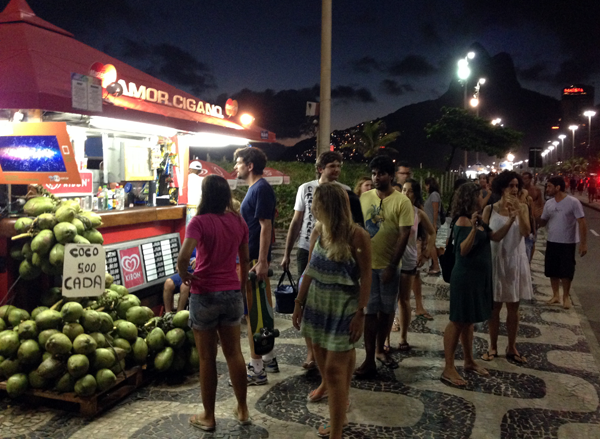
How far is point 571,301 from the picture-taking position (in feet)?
27.3

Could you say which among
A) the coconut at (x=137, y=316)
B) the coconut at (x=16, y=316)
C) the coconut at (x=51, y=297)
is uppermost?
the coconut at (x=51, y=297)

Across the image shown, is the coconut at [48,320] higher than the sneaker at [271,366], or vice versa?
the coconut at [48,320]

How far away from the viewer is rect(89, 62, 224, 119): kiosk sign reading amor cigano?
5859 mm

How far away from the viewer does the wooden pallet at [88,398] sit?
398 cm

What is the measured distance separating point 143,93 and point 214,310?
4468mm

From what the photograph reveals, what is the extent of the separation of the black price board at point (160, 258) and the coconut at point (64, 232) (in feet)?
6.25

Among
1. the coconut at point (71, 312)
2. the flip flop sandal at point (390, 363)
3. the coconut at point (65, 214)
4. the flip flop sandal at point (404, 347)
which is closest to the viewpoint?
the coconut at point (71, 312)

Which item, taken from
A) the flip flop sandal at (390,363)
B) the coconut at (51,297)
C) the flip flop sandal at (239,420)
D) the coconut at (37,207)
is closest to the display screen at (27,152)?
the coconut at (37,207)

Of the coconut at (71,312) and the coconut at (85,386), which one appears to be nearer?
the coconut at (85,386)

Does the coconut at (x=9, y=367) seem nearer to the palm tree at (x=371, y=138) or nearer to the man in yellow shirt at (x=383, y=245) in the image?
the man in yellow shirt at (x=383, y=245)

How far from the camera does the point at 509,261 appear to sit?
536 centimetres

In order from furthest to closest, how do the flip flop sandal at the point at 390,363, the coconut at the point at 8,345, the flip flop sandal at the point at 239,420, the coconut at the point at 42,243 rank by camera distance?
the flip flop sandal at the point at 390,363 → the coconut at the point at 42,243 → the coconut at the point at 8,345 → the flip flop sandal at the point at 239,420

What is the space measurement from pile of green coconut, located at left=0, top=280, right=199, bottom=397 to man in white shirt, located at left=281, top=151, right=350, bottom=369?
113cm

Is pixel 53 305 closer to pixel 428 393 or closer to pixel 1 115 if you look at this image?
pixel 1 115
